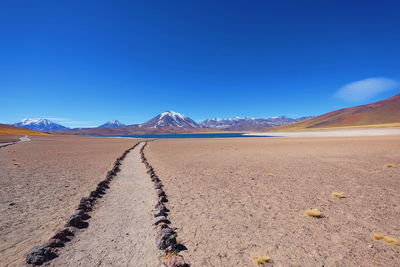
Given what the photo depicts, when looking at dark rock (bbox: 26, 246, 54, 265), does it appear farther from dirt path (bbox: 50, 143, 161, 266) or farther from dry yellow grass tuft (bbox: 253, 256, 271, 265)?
dry yellow grass tuft (bbox: 253, 256, 271, 265)

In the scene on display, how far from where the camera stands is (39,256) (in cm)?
471

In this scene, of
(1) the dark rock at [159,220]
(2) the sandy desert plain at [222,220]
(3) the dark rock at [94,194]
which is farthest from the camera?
(3) the dark rock at [94,194]

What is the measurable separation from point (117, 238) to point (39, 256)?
1.90 m

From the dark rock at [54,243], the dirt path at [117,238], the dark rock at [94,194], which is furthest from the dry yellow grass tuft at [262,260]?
the dark rock at [94,194]

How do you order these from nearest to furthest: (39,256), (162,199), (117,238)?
1. (39,256)
2. (117,238)
3. (162,199)

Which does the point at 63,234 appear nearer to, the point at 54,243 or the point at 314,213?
the point at 54,243

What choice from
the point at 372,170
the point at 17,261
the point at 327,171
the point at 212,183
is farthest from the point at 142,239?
the point at 372,170

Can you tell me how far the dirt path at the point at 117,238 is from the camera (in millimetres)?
4828

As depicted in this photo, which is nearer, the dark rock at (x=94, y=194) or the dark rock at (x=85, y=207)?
the dark rock at (x=85, y=207)

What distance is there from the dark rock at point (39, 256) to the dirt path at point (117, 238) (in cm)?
22

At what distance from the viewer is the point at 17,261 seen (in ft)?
15.8

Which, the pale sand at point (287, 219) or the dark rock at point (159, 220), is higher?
the dark rock at point (159, 220)

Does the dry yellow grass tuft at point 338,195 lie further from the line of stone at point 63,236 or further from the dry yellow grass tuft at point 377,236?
the line of stone at point 63,236

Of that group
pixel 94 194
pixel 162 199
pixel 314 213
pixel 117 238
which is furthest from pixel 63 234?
pixel 314 213
